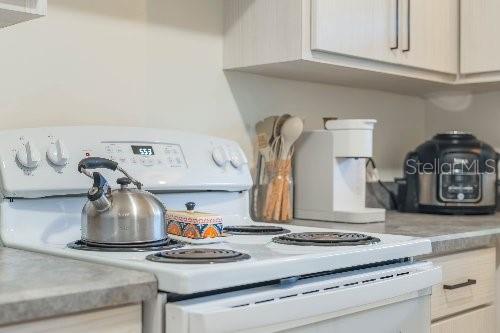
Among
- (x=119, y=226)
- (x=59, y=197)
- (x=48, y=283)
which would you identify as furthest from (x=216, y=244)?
(x=48, y=283)

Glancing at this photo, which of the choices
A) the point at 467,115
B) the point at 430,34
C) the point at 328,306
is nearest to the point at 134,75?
the point at 328,306

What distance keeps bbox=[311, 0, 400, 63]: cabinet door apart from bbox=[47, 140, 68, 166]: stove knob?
0.73 meters

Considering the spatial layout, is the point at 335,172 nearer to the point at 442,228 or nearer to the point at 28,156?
the point at 442,228

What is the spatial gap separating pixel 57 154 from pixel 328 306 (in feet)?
2.12

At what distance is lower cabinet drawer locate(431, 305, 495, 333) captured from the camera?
1615 mm

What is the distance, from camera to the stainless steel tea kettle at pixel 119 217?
119 cm

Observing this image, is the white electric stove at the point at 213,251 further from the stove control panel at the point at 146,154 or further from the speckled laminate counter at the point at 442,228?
the speckled laminate counter at the point at 442,228

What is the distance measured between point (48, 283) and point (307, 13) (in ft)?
3.71

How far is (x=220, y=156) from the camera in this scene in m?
1.66

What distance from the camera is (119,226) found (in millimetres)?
1191

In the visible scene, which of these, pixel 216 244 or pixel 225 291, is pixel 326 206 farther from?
pixel 225 291

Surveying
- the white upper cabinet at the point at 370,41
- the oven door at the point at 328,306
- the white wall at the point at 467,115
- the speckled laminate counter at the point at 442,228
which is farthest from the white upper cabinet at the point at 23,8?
the white wall at the point at 467,115

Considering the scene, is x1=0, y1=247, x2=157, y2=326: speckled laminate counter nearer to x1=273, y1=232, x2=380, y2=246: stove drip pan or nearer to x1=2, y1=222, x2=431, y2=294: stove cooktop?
x1=2, y1=222, x2=431, y2=294: stove cooktop

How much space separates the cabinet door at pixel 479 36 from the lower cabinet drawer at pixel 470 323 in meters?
0.88
